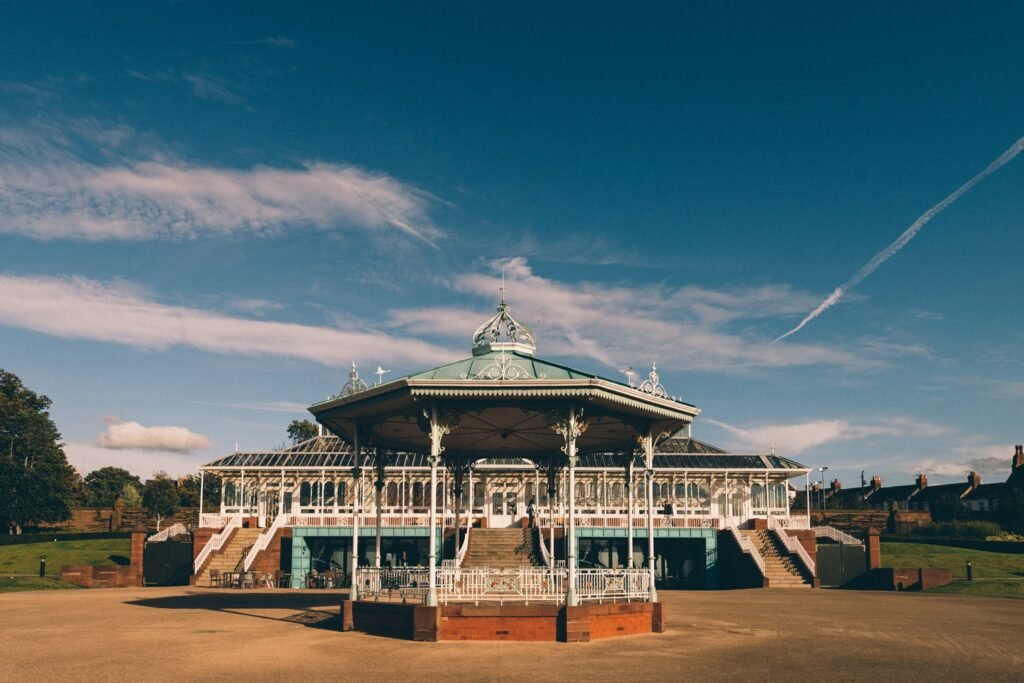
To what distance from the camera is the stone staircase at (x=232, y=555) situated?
4500cm

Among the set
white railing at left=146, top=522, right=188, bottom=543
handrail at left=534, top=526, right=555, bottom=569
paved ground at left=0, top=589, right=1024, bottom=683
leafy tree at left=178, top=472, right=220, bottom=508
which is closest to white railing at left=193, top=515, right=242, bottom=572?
white railing at left=146, top=522, right=188, bottom=543

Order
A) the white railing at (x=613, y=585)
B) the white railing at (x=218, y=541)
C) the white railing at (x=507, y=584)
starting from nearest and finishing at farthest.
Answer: the white railing at (x=507, y=584)
the white railing at (x=613, y=585)
the white railing at (x=218, y=541)

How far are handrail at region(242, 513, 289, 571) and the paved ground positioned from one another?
1366 cm

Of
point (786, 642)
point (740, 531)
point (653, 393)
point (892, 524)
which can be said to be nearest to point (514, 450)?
point (653, 393)

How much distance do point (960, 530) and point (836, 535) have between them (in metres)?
24.3

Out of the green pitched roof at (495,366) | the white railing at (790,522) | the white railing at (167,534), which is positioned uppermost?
the green pitched roof at (495,366)

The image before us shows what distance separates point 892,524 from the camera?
250 ft

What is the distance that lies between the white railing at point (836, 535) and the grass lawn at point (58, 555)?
133 feet

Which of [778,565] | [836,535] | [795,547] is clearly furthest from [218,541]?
[836,535]

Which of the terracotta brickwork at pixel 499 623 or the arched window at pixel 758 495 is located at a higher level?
the arched window at pixel 758 495

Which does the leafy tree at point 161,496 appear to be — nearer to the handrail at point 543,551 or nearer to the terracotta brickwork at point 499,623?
the handrail at point 543,551

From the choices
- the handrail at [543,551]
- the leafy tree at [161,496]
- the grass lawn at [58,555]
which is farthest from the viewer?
the leafy tree at [161,496]

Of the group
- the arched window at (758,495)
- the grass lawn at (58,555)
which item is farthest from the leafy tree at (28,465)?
the arched window at (758,495)

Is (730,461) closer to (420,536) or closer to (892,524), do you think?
(420,536)
